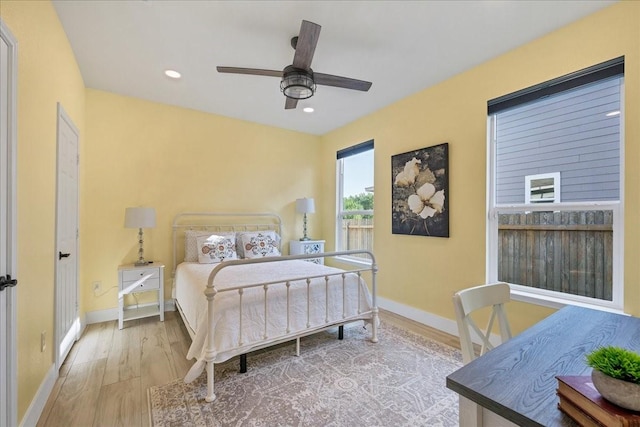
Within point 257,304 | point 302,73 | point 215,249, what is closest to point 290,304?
point 257,304

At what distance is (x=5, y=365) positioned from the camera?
52.7 inches

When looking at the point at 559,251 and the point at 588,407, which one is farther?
the point at 559,251

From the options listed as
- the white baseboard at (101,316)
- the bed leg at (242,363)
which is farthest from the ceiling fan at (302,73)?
the white baseboard at (101,316)

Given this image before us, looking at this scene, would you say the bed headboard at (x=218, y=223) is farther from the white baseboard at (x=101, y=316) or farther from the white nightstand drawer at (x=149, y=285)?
the white baseboard at (x=101, y=316)

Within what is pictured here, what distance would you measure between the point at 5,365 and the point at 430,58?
3575 millimetres

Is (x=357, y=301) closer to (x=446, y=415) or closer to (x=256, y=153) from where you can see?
(x=446, y=415)

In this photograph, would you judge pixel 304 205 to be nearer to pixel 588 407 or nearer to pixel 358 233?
pixel 358 233

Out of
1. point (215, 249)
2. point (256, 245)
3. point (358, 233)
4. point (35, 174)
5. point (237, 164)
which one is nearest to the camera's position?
point (35, 174)

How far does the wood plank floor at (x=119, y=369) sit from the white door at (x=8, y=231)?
435 millimetres

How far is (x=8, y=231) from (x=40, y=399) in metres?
1.15

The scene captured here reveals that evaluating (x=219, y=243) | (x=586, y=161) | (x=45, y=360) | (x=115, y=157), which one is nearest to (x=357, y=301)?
(x=219, y=243)

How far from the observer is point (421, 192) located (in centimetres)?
320

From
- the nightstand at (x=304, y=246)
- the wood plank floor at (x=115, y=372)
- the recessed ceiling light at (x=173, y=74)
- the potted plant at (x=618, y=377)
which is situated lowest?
the wood plank floor at (x=115, y=372)

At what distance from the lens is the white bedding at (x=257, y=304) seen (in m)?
1.99
